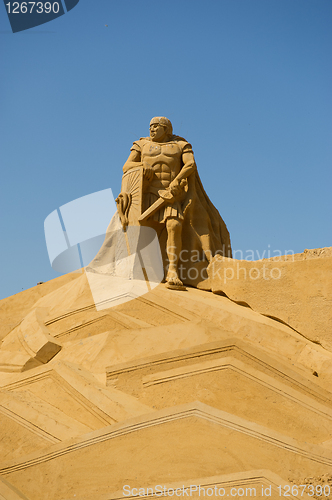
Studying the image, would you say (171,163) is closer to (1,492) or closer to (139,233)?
(139,233)

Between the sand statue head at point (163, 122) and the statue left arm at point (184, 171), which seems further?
the sand statue head at point (163, 122)

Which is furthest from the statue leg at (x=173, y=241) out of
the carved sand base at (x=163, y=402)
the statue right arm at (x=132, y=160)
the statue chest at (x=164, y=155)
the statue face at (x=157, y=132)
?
the statue face at (x=157, y=132)

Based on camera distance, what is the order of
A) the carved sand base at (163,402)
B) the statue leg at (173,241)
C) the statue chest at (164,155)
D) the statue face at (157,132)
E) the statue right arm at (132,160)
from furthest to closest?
1. the statue right arm at (132,160)
2. the statue face at (157,132)
3. the statue chest at (164,155)
4. the statue leg at (173,241)
5. the carved sand base at (163,402)

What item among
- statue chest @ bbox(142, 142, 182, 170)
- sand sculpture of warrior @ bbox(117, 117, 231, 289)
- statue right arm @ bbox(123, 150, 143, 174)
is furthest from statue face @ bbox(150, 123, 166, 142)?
statue right arm @ bbox(123, 150, 143, 174)

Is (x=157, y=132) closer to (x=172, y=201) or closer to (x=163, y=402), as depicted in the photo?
(x=172, y=201)

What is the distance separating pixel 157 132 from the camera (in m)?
9.19

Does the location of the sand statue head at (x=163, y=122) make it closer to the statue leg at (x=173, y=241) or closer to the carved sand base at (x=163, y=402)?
the statue leg at (x=173, y=241)

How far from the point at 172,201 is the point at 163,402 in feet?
11.7

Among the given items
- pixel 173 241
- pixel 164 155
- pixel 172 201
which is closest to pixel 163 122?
pixel 164 155

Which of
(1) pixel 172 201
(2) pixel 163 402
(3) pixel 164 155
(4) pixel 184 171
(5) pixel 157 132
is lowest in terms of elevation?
(2) pixel 163 402

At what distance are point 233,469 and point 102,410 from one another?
1.65 m

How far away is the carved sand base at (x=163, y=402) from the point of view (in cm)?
535

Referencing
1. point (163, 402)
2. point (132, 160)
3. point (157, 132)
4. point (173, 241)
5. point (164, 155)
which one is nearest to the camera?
point (163, 402)

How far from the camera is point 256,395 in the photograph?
6.25 meters
